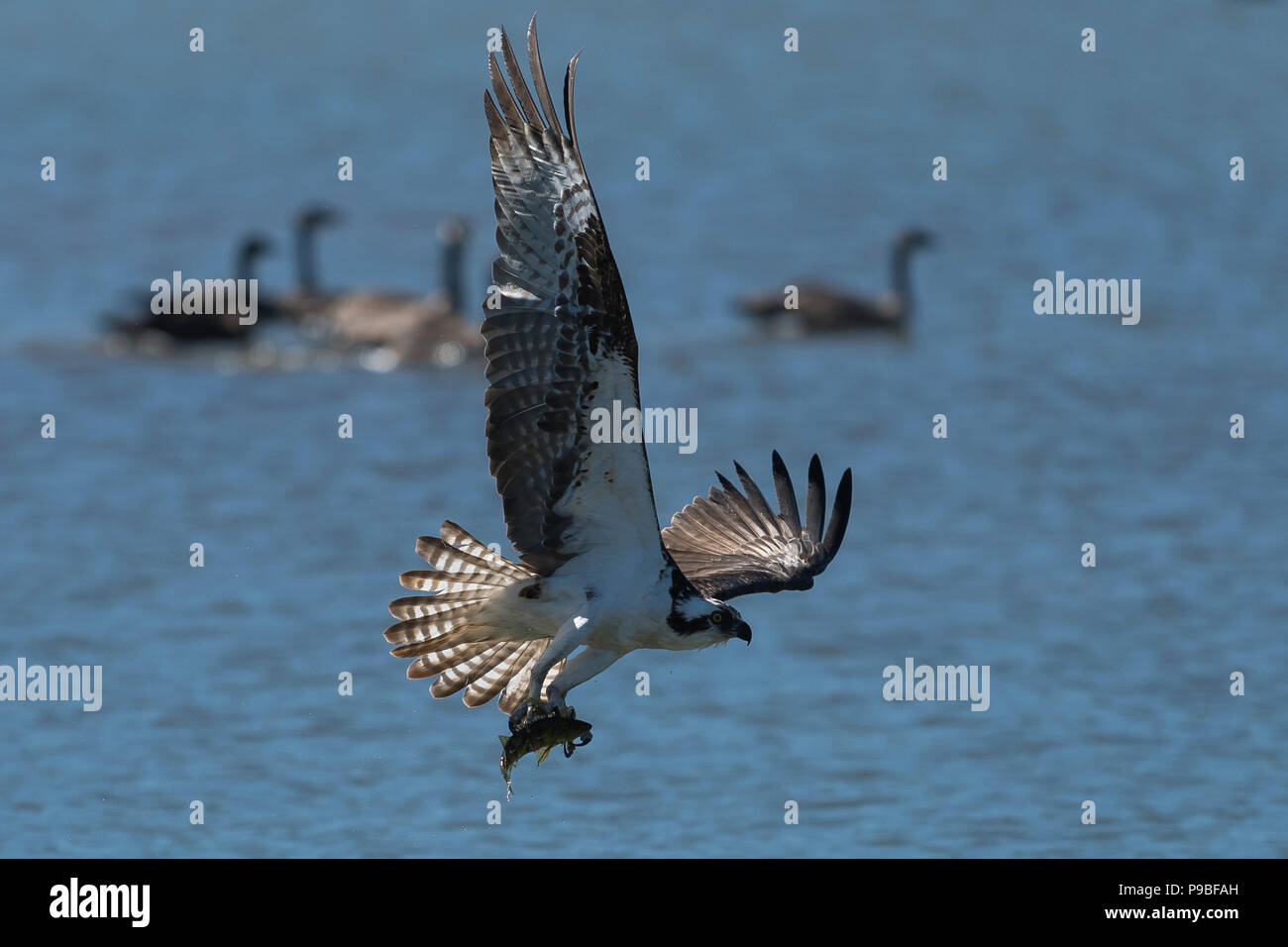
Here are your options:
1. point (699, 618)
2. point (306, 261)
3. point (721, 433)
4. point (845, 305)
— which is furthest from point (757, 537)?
point (306, 261)

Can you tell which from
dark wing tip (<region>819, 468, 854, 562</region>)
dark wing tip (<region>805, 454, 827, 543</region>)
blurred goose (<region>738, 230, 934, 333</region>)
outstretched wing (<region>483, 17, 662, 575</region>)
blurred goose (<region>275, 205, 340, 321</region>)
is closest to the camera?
outstretched wing (<region>483, 17, 662, 575</region>)

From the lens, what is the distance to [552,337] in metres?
8.65

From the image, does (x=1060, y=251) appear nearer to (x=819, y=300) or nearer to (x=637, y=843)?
(x=819, y=300)

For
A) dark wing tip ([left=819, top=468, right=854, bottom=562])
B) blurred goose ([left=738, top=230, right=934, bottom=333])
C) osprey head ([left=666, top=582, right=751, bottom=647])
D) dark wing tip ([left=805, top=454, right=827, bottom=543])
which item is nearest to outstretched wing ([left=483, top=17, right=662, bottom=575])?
osprey head ([left=666, top=582, right=751, bottom=647])

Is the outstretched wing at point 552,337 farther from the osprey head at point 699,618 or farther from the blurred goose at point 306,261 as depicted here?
the blurred goose at point 306,261

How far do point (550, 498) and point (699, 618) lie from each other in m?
0.76

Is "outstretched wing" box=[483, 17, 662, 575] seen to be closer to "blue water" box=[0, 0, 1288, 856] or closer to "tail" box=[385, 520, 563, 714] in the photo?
"tail" box=[385, 520, 563, 714]

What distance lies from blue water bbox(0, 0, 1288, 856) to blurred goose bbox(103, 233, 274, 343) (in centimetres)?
42

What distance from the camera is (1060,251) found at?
23.5 meters

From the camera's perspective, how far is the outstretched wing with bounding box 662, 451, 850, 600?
34.3 ft

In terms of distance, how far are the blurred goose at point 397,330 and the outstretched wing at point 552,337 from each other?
1225cm

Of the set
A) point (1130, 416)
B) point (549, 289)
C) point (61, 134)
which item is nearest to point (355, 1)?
point (61, 134)

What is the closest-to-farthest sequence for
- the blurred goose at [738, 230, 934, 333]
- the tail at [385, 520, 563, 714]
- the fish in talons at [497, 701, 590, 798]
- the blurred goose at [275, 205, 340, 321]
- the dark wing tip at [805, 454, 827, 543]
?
the fish in talons at [497, 701, 590, 798] → the tail at [385, 520, 563, 714] → the dark wing tip at [805, 454, 827, 543] → the blurred goose at [738, 230, 934, 333] → the blurred goose at [275, 205, 340, 321]

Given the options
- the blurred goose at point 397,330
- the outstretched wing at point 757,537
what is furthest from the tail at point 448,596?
the blurred goose at point 397,330
